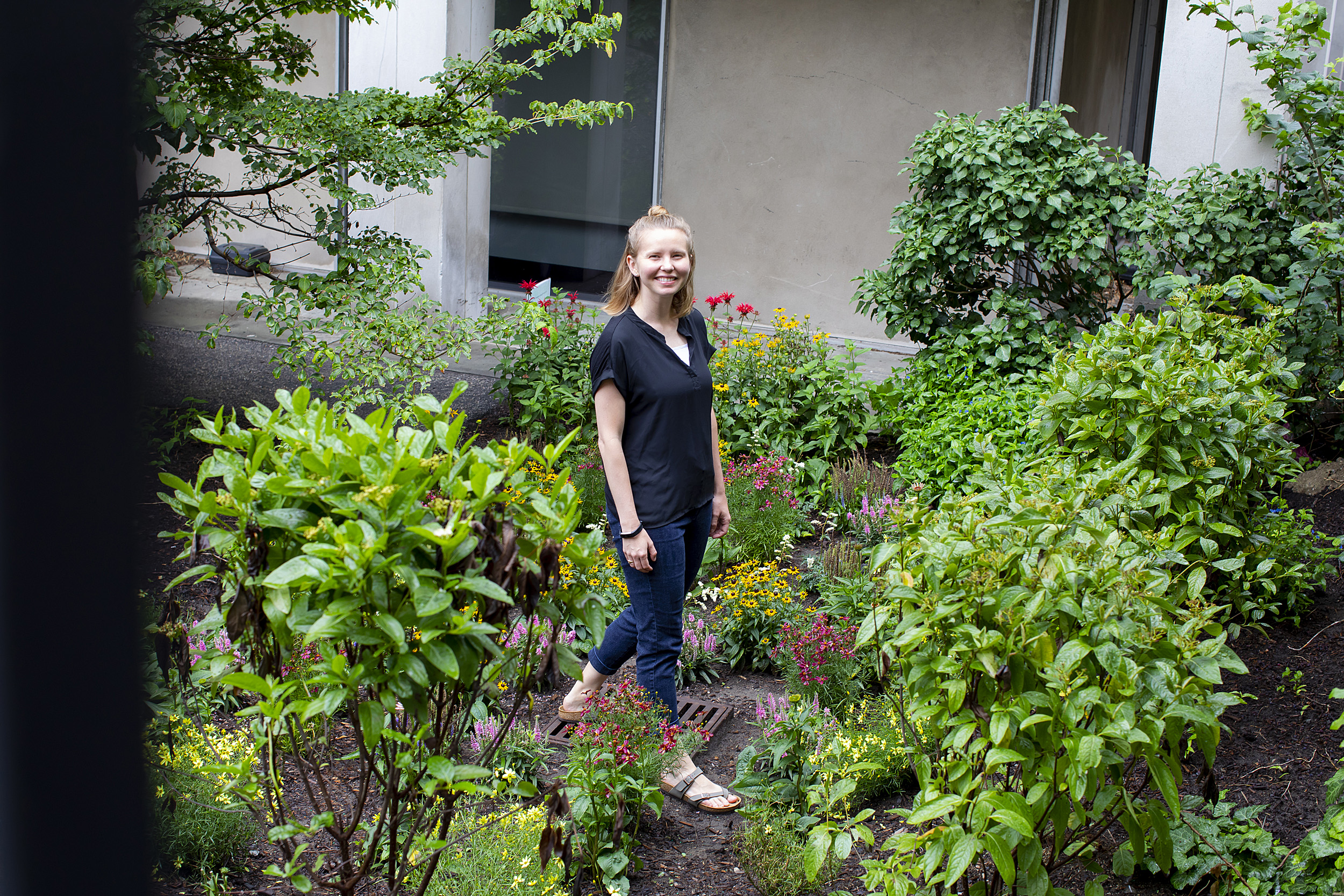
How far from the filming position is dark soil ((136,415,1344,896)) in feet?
9.38

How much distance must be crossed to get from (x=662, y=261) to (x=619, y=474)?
671 millimetres

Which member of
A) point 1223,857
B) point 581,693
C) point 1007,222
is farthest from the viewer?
point 1007,222

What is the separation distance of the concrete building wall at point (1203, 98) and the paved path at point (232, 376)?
15.5ft

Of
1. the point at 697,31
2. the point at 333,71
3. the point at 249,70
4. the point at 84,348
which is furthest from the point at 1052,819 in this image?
the point at 333,71

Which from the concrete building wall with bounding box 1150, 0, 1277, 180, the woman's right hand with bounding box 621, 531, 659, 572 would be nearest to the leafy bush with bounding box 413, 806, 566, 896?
the woman's right hand with bounding box 621, 531, 659, 572

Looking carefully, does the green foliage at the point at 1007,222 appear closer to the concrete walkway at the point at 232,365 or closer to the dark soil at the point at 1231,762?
the concrete walkway at the point at 232,365

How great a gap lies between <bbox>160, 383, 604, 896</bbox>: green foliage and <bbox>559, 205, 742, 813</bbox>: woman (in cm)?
108

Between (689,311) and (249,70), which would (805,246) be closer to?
(249,70)

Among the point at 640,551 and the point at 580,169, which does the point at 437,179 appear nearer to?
the point at 580,169

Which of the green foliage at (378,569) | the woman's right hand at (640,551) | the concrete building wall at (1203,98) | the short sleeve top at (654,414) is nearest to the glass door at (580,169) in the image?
the concrete building wall at (1203,98)

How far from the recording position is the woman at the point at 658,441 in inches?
124

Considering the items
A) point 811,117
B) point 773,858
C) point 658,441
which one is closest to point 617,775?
point 773,858

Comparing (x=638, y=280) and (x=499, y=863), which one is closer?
(x=499, y=863)

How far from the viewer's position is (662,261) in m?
3.16
